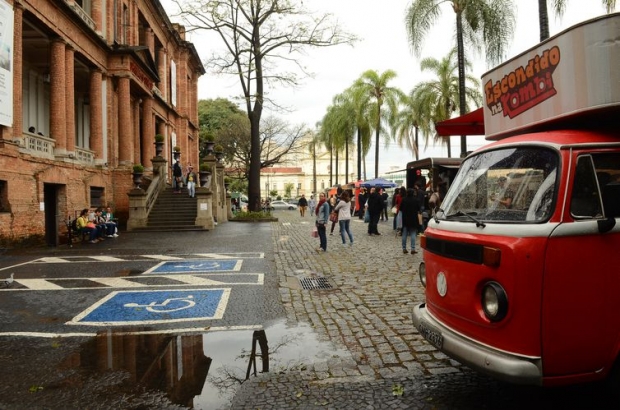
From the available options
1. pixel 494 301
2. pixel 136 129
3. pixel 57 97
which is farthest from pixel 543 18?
pixel 136 129

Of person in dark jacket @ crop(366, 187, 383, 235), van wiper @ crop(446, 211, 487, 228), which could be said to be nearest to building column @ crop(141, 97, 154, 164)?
person in dark jacket @ crop(366, 187, 383, 235)

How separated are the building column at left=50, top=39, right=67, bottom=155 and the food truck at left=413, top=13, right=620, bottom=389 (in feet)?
55.9

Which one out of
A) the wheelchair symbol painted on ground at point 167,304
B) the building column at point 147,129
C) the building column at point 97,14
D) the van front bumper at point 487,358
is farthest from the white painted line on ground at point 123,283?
the building column at point 147,129

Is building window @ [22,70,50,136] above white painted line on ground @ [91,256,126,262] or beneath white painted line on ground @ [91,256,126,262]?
above

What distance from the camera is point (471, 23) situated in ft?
61.3

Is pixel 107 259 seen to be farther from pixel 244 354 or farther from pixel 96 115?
pixel 96 115

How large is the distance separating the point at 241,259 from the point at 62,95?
35.8ft

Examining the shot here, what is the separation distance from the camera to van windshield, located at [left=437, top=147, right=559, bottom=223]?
132 inches

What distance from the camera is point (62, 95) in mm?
17688

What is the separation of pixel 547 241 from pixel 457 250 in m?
0.70

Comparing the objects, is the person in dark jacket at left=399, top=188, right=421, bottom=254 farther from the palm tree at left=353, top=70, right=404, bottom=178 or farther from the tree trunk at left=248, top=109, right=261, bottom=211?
the palm tree at left=353, top=70, right=404, bottom=178

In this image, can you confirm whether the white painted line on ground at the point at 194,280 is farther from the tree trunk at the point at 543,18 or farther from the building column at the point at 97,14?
the building column at the point at 97,14

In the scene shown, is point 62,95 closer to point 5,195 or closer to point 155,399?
point 5,195

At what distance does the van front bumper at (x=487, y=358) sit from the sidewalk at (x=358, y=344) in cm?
52
